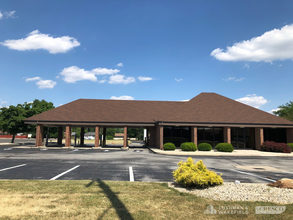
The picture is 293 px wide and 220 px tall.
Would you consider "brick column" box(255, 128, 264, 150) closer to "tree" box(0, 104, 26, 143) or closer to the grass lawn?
the grass lawn

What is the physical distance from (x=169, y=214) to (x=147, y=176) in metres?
5.11

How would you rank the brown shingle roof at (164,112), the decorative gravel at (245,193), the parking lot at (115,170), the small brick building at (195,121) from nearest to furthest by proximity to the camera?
the decorative gravel at (245,193), the parking lot at (115,170), the small brick building at (195,121), the brown shingle roof at (164,112)

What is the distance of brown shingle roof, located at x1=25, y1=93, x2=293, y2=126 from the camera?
30375mm

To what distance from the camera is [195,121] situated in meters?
29.6

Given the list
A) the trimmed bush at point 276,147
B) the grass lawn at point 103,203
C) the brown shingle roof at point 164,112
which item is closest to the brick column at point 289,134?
the brown shingle roof at point 164,112

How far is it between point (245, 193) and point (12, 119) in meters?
42.6

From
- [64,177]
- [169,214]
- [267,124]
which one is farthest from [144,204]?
[267,124]

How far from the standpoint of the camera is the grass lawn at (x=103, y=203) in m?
4.96

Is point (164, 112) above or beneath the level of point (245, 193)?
above

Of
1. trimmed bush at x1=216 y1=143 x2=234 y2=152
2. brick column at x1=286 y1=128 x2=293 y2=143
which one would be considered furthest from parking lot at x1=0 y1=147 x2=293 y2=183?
brick column at x1=286 y1=128 x2=293 y2=143

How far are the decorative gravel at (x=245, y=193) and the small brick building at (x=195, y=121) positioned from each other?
2123 centimetres

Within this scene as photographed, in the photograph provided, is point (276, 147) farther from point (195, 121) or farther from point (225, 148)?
point (195, 121)

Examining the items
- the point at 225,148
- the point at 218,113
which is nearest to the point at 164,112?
the point at 218,113

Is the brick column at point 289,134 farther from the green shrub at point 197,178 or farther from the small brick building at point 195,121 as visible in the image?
the green shrub at point 197,178
